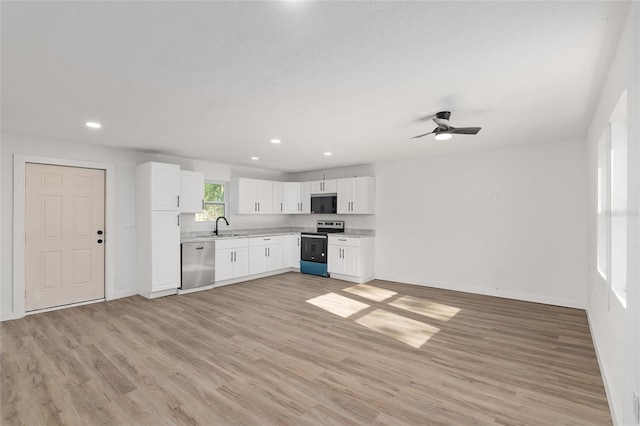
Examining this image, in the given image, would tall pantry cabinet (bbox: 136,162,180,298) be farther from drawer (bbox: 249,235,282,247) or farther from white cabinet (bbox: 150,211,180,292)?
drawer (bbox: 249,235,282,247)

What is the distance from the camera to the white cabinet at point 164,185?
514cm

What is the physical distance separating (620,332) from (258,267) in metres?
5.81

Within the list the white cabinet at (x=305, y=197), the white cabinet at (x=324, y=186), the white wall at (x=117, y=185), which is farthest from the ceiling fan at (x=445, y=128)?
the white wall at (x=117, y=185)

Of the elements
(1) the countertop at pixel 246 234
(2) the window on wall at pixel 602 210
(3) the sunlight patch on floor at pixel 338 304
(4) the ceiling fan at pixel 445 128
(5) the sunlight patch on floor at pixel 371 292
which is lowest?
(5) the sunlight patch on floor at pixel 371 292

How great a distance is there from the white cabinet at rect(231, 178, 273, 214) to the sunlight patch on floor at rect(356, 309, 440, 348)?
12.7 ft

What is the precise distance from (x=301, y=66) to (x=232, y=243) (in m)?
4.58

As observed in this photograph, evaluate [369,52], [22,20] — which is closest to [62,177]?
[22,20]

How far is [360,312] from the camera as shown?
4461 millimetres

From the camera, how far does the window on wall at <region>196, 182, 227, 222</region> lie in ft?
21.9

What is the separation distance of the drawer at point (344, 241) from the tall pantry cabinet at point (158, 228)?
3.09 m

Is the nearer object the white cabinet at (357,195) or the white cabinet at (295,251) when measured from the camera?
the white cabinet at (357,195)

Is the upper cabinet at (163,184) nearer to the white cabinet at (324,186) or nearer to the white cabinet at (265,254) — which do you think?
the white cabinet at (265,254)

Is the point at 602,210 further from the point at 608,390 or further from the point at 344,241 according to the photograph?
the point at 344,241

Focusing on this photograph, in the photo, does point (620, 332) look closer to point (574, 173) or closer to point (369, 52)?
point (369, 52)
